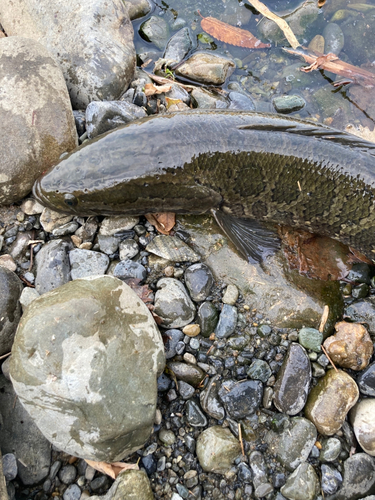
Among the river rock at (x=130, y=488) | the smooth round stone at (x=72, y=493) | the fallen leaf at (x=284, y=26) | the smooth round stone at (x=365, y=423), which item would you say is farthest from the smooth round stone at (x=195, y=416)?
the fallen leaf at (x=284, y=26)

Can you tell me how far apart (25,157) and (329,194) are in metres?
3.35

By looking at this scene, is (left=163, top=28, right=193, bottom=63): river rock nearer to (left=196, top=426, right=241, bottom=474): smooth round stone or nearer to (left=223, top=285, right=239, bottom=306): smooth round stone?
(left=223, top=285, right=239, bottom=306): smooth round stone

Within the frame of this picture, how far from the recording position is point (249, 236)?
4.40 meters

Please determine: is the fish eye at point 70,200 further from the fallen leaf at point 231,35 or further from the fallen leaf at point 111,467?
the fallen leaf at point 231,35

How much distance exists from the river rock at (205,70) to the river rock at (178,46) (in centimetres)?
16

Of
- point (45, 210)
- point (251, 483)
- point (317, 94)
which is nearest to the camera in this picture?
point (251, 483)

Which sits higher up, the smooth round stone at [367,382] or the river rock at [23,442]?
the smooth round stone at [367,382]

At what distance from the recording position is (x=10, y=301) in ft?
12.5

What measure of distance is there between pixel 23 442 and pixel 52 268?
66.6 inches

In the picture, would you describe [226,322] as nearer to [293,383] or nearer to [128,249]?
[293,383]

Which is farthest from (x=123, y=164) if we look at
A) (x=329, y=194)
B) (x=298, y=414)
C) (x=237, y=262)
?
(x=298, y=414)

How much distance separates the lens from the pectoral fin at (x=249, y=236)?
4.29 metres

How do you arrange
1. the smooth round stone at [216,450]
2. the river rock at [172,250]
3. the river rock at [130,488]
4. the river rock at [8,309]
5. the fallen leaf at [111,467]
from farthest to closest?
the river rock at [172,250] < the river rock at [8,309] < the smooth round stone at [216,450] < the fallen leaf at [111,467] < the river rock at [130,488]

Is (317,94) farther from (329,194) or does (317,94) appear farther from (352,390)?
(352,390)
